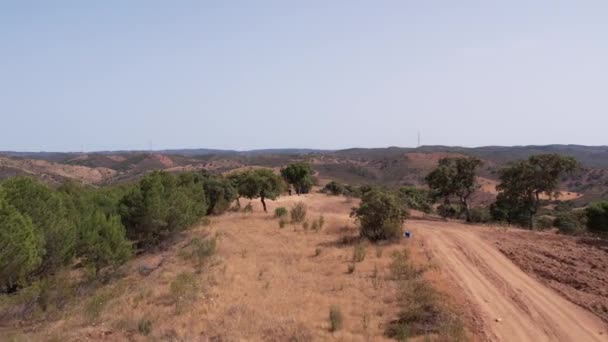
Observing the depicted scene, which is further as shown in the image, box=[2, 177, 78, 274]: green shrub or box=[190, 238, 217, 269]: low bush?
box=[190, 238, 217, 269]: low bush

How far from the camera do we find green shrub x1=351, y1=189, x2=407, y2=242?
27.5 metres

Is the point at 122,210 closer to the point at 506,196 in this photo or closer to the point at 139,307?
the point at 139,307

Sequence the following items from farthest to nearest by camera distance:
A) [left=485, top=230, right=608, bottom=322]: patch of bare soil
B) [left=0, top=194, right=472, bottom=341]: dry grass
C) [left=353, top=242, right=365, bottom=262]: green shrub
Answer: [left=353, top=242, right=365, bottom=262]: green shrub, [left=485, top=230, right=608, bottom=322]: patch of bare soil, [left=0, top=194, right=472, bottom=341]: dry grass

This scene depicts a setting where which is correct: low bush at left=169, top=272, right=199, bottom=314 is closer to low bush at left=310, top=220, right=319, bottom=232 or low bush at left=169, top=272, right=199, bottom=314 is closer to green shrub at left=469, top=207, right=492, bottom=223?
low bush at left=310, top=220, right=319, bottom=232

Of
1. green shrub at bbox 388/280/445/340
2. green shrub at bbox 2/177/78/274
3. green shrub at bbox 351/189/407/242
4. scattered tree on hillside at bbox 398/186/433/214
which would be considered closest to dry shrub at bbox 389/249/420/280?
green shrub at bbox 388/280/445/340

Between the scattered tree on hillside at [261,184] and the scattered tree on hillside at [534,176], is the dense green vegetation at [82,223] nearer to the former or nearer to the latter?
the scattered tree on hillside at [261,184]

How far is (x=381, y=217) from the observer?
92.0ft

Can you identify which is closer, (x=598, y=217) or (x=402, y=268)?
(x=402, y=268)

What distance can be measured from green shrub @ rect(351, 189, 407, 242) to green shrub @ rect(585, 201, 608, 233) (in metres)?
17.0

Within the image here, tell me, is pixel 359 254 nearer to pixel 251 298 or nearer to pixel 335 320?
pixel 251 298

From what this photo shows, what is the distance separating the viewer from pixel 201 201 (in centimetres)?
3881

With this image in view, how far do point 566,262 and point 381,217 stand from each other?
9.89 m

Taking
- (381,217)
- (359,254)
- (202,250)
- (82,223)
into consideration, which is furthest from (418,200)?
(82,223)

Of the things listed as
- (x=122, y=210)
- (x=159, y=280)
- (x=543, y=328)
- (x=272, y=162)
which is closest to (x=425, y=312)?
(x=543, y=328)
